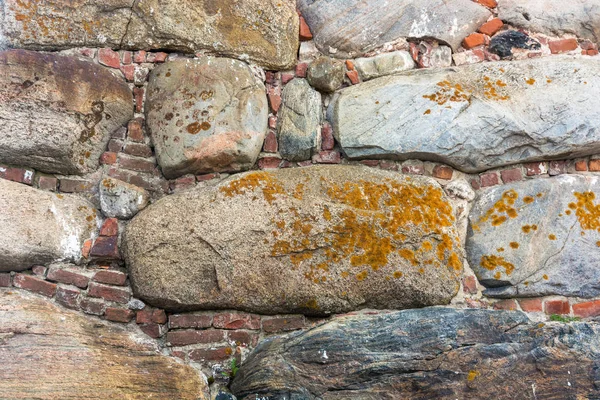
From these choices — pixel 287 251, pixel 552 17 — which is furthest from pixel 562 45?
pixel 287 251

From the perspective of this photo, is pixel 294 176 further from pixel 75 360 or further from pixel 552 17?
pixel 552 17

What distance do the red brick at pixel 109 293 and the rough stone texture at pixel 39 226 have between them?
5.7 inches

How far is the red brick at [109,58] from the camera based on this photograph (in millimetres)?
3102

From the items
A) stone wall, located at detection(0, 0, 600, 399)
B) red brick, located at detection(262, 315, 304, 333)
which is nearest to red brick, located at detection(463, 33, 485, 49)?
stone wall, located at detection(0, 0, 600, 399)

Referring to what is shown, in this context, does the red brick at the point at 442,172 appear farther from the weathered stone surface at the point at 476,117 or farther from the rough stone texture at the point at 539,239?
the rough stone texture at the point at 539,239

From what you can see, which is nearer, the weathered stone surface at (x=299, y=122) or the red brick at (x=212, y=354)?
the red brick at (x=212, y=354)

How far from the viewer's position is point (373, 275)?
2799 mm

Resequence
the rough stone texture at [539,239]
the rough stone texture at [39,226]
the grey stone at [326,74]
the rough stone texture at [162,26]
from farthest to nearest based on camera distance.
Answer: the grey stone at [326,74] < the rough stone texture at [162,26] < the rough stone texture at [539,239] < the rough stone texture at [39,226]

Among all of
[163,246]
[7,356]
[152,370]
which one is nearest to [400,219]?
[163,246]

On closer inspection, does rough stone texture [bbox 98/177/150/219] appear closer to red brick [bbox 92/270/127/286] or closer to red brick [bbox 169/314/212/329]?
red brick [bbox 92/270/127/286]

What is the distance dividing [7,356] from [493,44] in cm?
254

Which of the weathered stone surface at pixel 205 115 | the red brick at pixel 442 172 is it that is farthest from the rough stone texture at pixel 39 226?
the red brick at pixel 442 172

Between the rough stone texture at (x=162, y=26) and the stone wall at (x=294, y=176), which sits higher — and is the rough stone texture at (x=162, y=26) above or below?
above

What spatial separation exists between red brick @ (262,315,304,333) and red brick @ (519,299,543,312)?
0.94 m
